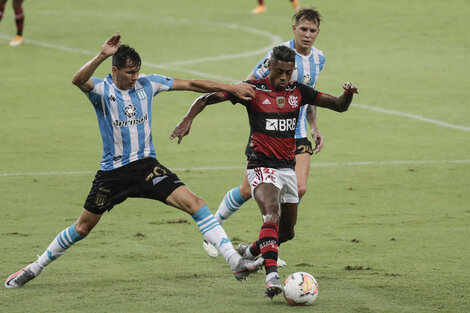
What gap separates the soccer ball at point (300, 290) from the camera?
8.21m

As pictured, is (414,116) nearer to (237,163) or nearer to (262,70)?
(237,163)

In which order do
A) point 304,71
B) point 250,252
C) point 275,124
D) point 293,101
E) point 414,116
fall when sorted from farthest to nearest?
point 414,116
point 304,71
point 250,252
point 293,101
point 275,124

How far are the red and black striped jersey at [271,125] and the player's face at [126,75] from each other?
3.00 ft

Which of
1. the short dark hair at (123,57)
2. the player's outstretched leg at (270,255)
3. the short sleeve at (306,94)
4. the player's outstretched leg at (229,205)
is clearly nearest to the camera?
the player's outstretched leg at (270,255)

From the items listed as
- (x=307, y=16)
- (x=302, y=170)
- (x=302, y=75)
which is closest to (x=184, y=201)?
(x=302, y=170)

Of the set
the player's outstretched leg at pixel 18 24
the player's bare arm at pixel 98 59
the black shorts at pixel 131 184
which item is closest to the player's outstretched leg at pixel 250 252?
the black shorts at pixel 131 184

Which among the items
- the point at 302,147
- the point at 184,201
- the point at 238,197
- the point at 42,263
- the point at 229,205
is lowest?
the point at 42,263

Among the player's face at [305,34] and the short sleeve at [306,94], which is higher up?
the player's face at [305,34]

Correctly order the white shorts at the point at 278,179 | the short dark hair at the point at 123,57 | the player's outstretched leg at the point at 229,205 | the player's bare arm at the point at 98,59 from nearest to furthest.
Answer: the player's bare arm at the point at 98,59
the short dark hair at the point at 123,57
the white shorts at the point at 278,179
the player's outstretched leg at the point at 229,205

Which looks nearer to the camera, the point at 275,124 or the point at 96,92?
the point at 96,92

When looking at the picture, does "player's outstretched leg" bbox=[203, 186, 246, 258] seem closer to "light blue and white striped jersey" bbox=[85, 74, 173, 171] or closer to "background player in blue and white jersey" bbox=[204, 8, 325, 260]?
"background player in blue and white jersey" bbox=[204, 8, 325, 260]

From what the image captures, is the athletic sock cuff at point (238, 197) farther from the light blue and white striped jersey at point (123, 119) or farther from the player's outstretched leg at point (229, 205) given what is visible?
the light blue and white striped jersey at point (123, 119)

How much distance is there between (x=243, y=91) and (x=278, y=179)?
0.87 m

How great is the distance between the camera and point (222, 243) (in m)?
8.79
